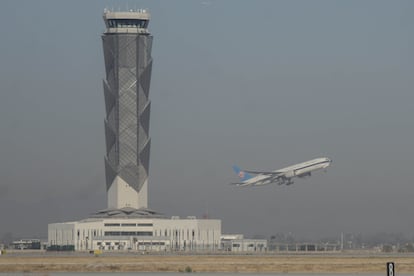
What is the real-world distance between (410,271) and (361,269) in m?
8.82

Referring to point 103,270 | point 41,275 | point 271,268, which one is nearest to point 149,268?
point 103,270

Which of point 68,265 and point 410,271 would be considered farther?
point 68,265

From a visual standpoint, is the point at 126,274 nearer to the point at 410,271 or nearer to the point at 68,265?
the point at 68,265

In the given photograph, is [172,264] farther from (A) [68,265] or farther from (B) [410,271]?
(B) [410,271]

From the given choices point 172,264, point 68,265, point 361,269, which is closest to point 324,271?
point 361,269

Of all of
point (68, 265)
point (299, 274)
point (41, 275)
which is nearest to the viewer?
point (41, 275)

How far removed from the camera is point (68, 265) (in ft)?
470

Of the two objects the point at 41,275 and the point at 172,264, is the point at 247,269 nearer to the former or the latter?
the point at 172,264

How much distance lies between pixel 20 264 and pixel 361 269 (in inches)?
1780

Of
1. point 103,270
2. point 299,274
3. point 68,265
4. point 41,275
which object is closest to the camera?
point 41,275

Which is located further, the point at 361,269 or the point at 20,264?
the point at 20,264

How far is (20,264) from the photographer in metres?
145

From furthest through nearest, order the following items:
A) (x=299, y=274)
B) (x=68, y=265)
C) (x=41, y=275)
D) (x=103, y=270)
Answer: (x=68, y=265) < (x=103, y=270) < (x=299, y=274) < (x=41, y=275)

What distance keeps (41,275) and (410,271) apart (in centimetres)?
4357
